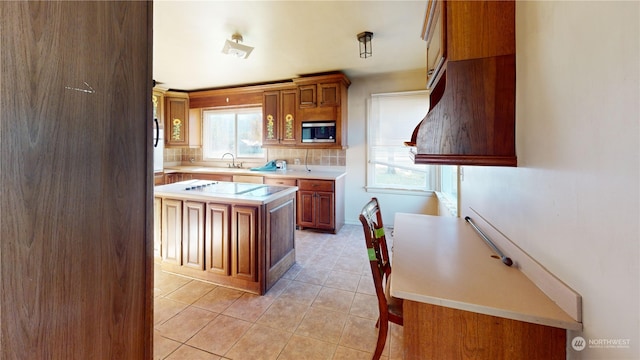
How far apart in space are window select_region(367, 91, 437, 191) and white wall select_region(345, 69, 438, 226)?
0.11 m

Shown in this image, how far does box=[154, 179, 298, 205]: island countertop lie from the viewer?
2242mm

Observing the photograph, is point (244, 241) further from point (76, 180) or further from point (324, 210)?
point (324, 210)

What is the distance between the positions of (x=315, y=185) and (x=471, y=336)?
3.16m

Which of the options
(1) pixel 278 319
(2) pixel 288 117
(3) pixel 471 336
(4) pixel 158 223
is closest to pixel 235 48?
(2) pixel 288 117

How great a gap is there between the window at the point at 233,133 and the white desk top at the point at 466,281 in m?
4.10

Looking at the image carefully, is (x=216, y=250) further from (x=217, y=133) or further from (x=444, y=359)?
(x=217, y=133)

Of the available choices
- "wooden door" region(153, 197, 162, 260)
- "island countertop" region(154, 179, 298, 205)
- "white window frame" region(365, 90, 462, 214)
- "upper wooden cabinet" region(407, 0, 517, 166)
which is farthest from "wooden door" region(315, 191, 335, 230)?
"upper wooden cabinet" region(407, 0, 517, 166)

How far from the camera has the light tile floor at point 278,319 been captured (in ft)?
5.31

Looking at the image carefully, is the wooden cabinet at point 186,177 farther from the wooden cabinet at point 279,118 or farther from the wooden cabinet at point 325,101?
the wooden cabinet at point 325,101

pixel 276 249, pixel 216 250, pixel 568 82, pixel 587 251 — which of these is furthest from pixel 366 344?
pixel 568 82

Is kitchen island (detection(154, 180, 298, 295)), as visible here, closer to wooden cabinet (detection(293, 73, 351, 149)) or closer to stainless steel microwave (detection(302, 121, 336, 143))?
stainless steel microwave (detection(302, 121, 336, 143))

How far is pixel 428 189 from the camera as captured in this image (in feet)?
13.0

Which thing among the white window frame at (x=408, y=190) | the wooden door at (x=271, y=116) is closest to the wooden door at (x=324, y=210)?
the white window frame at (x=408, y=190)

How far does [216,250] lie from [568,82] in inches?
101
